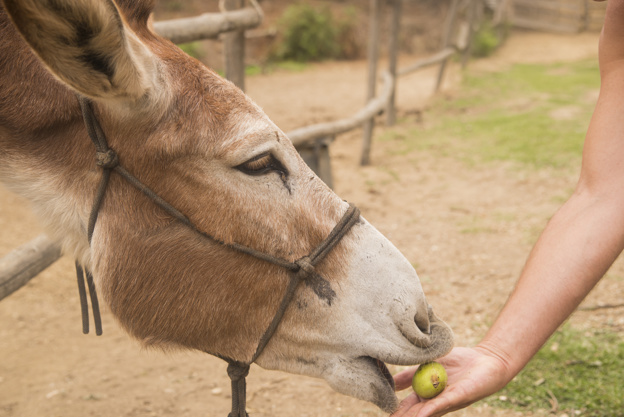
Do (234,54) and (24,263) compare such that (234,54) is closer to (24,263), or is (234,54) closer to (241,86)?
(241,86)

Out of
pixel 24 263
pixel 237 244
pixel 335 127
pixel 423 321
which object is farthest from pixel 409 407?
pixel 335 127

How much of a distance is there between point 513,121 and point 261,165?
300 inches

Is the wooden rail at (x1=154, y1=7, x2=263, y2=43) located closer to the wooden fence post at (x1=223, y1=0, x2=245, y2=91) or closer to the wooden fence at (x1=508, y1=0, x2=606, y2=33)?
the wooden fence post at (x1=223, y1=0, x2=245, y2=91)

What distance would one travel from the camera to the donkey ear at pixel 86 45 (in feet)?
3.77

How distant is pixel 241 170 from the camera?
1487 mm

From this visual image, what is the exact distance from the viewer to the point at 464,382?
1525 mm

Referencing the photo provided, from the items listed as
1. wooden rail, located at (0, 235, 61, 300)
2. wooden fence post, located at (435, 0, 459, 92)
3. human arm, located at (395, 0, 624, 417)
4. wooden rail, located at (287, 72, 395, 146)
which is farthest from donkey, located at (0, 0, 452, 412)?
wooden fence post, located at (435, 0, 459, 92)

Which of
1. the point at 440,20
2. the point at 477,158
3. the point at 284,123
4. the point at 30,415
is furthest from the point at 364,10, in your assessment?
the point at 30,415

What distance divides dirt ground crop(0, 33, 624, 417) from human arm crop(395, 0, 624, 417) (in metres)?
0.92

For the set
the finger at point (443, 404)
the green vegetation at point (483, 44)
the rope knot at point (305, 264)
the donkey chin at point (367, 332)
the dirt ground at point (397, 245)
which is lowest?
the green vegetation at point (483, 44)

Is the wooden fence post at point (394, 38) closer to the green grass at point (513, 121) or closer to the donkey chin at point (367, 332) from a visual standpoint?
the green grass at point (513, 121)

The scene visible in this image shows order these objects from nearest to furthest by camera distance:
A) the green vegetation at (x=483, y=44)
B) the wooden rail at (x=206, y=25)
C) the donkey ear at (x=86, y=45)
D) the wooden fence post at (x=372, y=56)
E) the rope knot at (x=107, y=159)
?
the donkey ear at (x=86, y=45) → the rope knot at (x=107, y=159) → the wooden rail at (x=206, y=25) → the wooden fence post at (x=372, y=56) → the green vegetation at (x=483, y=44)

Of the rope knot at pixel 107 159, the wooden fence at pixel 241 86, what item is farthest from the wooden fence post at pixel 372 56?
the rope knot at pixel 107 159

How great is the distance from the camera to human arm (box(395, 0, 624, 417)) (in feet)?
5.25
